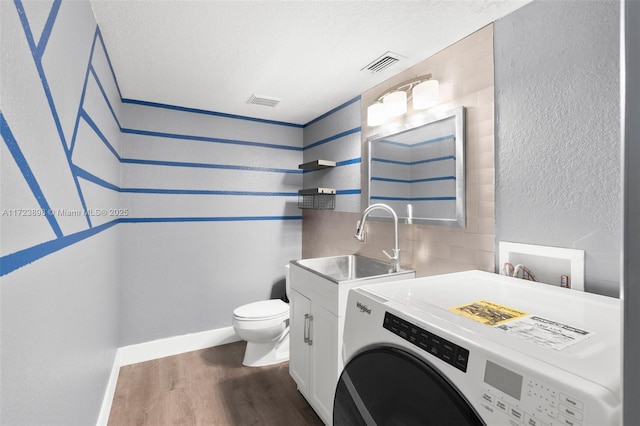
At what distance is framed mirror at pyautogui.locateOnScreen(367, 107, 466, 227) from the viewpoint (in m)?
1.79

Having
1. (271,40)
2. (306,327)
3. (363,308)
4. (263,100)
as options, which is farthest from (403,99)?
(306,327)

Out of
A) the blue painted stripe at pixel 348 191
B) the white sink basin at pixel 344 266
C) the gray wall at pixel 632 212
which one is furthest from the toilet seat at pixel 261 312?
the gray wall at pixel 632 212

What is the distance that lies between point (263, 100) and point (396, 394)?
2528 millimetres

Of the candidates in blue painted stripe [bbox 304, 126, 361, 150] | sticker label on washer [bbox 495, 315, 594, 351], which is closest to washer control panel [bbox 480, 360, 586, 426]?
sticker label on washer [bbox 495, 315, 594, 351]

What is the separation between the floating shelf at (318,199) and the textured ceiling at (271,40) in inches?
33.8

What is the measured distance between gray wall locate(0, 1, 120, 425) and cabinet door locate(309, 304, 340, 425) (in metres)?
1.18

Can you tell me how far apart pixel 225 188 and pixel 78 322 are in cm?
198

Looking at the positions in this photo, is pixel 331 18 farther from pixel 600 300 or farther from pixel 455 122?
pixel 600 300

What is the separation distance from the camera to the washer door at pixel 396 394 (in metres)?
0.75

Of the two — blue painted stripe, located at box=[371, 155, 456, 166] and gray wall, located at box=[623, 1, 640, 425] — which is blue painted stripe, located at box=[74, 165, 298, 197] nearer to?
blue painted stripe, located at box=[371, 155, 456, 166]

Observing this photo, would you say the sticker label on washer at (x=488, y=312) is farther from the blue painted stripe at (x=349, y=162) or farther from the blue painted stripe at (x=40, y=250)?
the blue painted stripe at (x=349, y=162)

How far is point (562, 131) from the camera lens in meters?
1.36

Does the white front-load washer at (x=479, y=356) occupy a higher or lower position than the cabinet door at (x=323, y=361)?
higher

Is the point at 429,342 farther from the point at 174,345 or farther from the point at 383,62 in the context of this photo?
the point at 174,345
